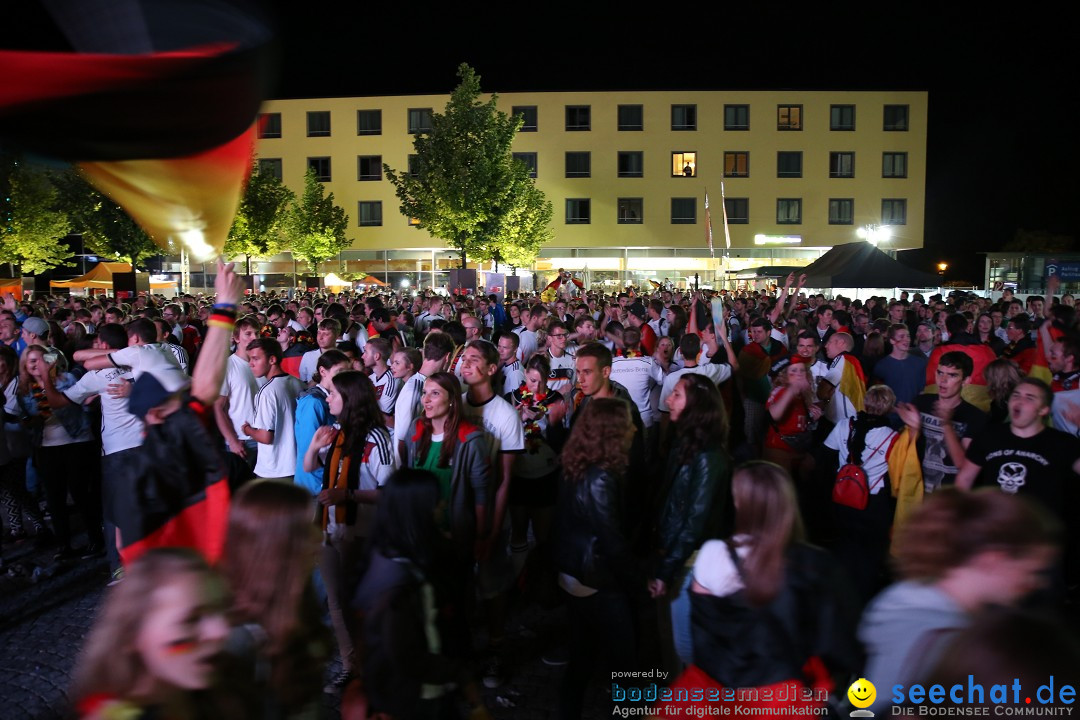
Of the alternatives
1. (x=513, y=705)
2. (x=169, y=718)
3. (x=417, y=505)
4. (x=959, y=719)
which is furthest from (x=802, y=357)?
(x=169, y=718)

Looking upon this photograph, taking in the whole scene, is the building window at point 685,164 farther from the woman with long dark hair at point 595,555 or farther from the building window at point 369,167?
the woman with long dark hair at point 595,555

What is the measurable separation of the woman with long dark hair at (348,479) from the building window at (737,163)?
46.0 meters

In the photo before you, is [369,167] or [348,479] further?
[369,167]

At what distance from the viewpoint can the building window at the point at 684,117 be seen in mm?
46938

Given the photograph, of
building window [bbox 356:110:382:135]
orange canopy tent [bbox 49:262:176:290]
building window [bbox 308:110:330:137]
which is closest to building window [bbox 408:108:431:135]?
building window [bbox 356:110:382:135]

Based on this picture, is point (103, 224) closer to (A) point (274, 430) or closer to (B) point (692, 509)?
(A) point (274, 430)

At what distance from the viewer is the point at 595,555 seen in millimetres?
3738

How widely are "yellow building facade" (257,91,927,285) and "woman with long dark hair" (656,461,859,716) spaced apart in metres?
45.1

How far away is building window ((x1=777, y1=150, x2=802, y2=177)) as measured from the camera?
4688 cm

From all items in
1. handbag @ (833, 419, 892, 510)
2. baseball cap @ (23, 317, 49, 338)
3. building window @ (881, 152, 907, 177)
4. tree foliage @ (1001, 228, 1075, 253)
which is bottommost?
handbag @ (833, 419, 892, 510)

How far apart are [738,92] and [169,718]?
163 feet

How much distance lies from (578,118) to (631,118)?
3389mm

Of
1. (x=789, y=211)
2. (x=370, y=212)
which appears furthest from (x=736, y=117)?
(x=370, y=212)

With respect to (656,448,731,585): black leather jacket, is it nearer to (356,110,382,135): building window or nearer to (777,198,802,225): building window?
(777,198,802,225): building window
